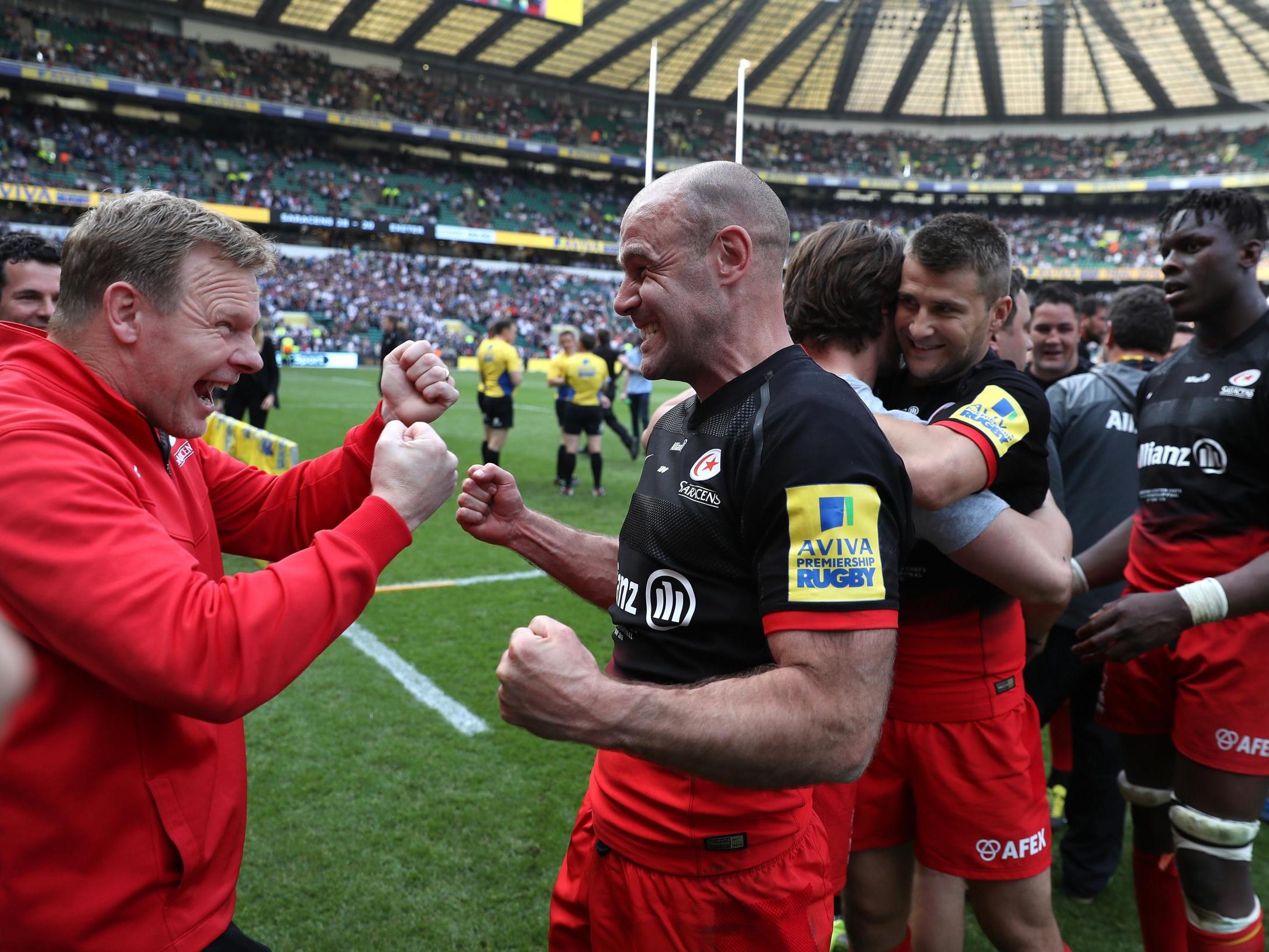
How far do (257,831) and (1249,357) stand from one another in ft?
14.6

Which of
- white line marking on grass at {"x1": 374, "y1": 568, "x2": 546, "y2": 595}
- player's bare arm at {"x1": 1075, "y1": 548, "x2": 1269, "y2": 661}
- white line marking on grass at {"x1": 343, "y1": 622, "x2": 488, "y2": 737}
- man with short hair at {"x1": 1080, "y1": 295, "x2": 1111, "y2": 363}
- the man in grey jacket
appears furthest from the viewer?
white line marking on grass at {"x1": 374, "y1": 568, "x2": 546, "y2": 595}

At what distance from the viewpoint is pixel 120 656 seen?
4.22ft

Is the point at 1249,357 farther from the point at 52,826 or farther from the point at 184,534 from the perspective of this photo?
the point at 52,826

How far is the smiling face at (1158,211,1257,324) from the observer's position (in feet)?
9.70

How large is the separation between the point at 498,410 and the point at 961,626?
956cm

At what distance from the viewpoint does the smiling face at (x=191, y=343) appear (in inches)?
64.4

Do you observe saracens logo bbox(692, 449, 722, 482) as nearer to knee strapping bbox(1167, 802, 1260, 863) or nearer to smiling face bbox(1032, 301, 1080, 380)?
knee strapping bbox(1167, 802, 1260, 863)

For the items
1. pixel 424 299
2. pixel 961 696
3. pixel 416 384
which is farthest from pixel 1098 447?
pixel 424 299

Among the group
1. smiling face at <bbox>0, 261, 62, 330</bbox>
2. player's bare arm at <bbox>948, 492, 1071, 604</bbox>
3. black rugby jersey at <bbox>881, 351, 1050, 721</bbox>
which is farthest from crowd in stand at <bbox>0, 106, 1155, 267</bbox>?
player's bare arm at <bbox>948, 492, 1071, 604</bbox>

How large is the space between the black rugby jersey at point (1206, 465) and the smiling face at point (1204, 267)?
0.15m

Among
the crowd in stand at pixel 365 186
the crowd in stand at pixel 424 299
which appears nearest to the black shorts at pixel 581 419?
the crowd in stand at pixel 424 299

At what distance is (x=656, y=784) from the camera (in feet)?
5.94

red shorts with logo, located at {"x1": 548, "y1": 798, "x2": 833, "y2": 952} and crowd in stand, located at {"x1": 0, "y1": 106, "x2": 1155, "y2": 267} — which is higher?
crowd in stand, located at {"x1": 0, "y1": 106, "x2": 1155, "y2": 267}

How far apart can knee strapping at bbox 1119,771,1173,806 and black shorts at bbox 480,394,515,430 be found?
30.1 feet
